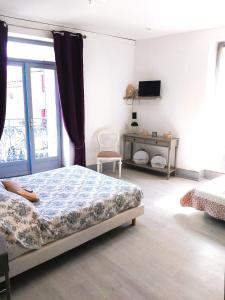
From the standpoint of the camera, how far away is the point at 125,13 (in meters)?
3.45

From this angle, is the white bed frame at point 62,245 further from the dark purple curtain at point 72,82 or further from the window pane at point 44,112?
the window pane at point 44,112

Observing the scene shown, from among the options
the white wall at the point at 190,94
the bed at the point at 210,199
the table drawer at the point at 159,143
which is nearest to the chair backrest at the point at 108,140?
the table drawer at the point at 159,143

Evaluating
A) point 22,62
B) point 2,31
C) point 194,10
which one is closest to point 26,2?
point 2,31

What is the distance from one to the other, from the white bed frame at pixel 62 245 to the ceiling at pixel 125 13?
262 centimetres

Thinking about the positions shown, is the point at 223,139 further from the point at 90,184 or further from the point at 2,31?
the point at 2,31

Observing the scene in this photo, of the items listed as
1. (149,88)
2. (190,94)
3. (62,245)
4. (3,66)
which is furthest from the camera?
(149,88)

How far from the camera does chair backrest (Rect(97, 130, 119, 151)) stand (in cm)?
500

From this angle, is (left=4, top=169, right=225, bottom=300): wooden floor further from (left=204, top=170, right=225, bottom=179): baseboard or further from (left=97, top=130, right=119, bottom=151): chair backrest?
(left=97, top=130, right=119, bottom=151): chair backrest

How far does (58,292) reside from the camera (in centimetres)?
189

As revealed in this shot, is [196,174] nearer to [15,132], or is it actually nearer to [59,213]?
[59,213]

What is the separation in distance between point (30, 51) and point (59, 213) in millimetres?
3269

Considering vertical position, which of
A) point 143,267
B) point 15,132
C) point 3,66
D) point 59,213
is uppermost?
point 3,66

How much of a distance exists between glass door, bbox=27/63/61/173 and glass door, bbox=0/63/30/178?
126 millimetres

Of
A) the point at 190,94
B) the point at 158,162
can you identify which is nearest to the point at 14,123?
the point at 158,162
